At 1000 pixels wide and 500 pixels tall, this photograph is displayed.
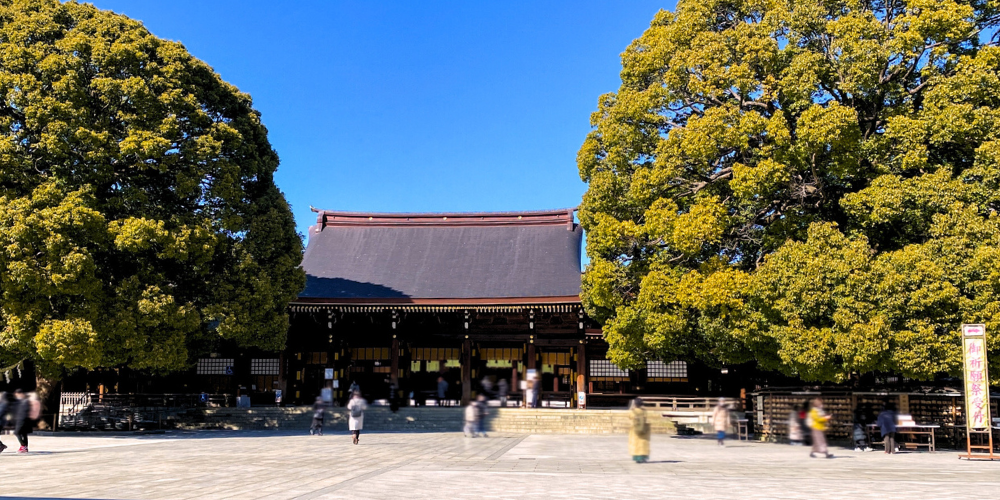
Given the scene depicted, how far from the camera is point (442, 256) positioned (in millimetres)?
31938

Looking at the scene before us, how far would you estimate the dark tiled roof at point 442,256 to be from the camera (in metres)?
28.5

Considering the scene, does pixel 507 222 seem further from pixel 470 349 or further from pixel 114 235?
pixel 114 235

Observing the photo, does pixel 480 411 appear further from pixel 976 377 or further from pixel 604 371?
pixel 976 377

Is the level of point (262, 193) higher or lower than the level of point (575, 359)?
higher

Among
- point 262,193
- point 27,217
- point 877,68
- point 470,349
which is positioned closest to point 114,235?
point 27,217

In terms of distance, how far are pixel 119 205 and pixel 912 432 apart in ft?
65.5

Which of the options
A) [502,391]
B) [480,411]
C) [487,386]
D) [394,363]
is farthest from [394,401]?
[480,411]

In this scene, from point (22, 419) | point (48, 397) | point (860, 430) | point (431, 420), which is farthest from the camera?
point (431, 420)

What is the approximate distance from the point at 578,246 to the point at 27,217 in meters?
20.9

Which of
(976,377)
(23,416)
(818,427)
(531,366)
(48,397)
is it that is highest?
(976,377)

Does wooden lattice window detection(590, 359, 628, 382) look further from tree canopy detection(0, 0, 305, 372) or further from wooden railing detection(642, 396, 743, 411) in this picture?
tree canopy detection(0, 0, 305, 372)

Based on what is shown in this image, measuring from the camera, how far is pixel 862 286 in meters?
15.5

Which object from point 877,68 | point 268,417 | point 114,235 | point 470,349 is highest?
point 877,68

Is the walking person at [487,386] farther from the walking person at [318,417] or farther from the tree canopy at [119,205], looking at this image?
the tree canopy at [119,205]
